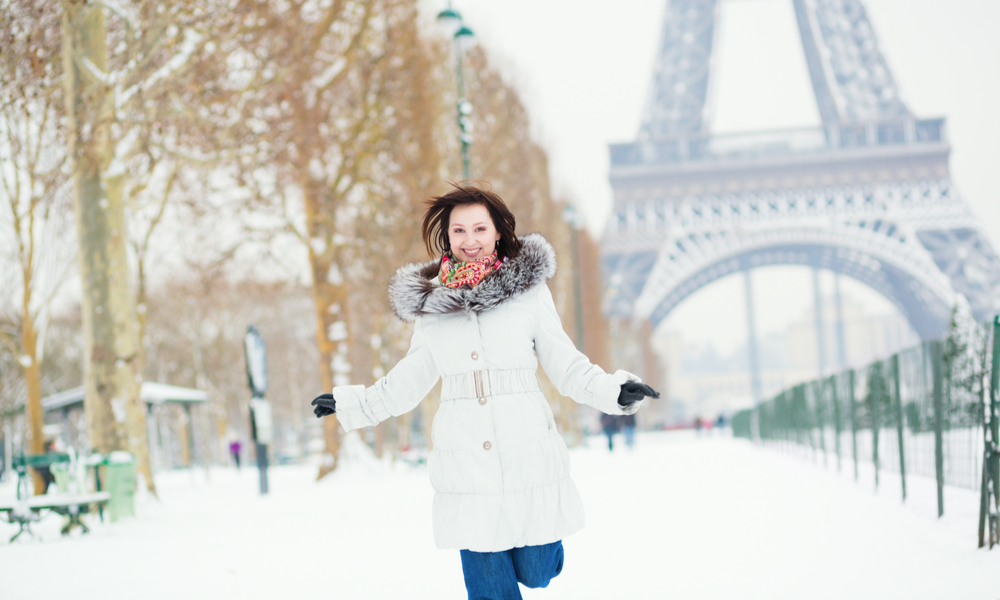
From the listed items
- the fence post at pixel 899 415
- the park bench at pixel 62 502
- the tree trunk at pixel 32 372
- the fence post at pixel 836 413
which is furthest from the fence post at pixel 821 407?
the tree trunk at pixel 32 372

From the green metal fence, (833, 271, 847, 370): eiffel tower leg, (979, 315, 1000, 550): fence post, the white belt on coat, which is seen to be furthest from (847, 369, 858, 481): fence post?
(833, 271, 847, 370): eiffel tower leg

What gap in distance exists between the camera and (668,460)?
1764cm

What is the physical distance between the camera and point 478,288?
3156 mm

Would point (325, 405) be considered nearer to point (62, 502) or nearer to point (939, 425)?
point (939, 425)

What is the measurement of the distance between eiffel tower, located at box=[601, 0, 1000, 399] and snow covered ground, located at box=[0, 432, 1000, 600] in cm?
3648

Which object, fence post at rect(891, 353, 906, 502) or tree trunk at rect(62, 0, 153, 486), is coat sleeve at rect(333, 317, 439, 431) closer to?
fence post at rect(891, 353, 906, 502)

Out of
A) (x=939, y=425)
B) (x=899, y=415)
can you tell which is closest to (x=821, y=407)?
(x=899, y=415)

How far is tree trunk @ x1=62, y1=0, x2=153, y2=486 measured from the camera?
10109 mm

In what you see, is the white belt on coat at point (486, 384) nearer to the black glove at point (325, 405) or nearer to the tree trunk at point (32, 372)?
the black glove at point (325, 405)

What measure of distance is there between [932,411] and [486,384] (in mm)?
5032

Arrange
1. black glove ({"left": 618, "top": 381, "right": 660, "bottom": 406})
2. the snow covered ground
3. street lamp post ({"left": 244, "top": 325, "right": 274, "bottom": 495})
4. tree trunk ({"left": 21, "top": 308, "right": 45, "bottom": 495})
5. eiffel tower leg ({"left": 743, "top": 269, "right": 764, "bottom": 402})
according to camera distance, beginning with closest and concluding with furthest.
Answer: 1. black glove ({"left": 618, "top": 381, "right": 660, "bottom": 406})
2. the snow covered ground
3. street lamp post ({"left": 244, "top": 325, "right": 274, "bottom": 495})
4. tree trunk ({"left": 21, "top": 308, "right": 45, "bottom": 495})
5. eiffel tower leg ({"left": 743, "top": 269, "right": 764, "bottom": 402})

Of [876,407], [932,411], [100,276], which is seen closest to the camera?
[932,411]

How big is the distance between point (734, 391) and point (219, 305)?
12755 centimetres

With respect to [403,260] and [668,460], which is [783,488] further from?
[403,260]
